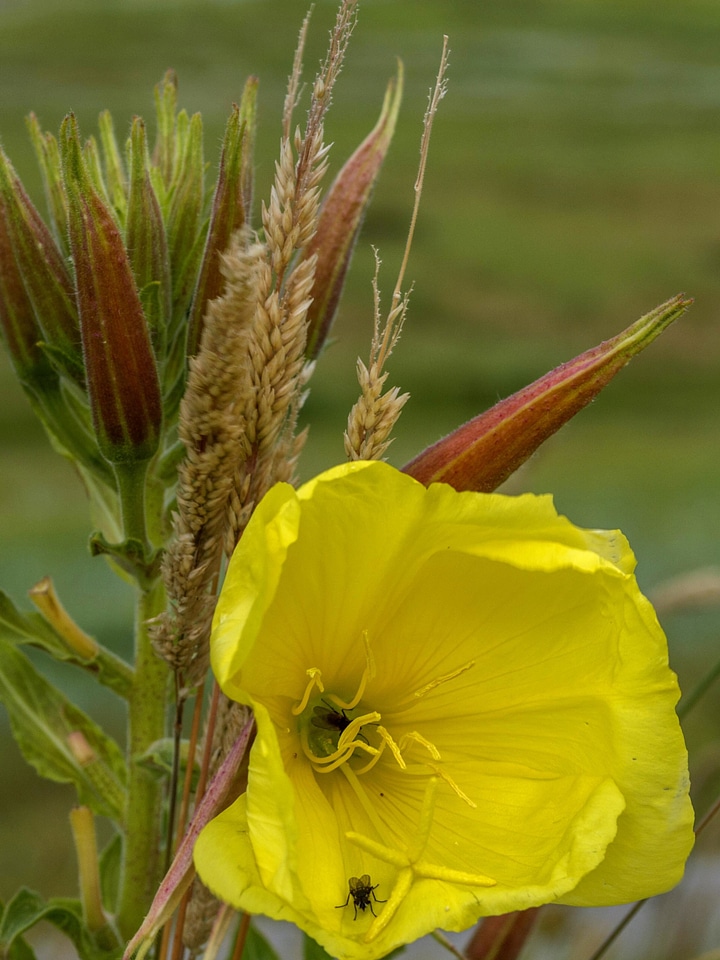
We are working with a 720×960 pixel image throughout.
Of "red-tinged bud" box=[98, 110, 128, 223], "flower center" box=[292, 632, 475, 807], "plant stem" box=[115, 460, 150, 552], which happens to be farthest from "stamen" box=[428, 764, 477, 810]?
"red-tinged bud" box=[98, 110, 128, 223]

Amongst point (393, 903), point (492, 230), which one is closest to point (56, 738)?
point (393, 903)

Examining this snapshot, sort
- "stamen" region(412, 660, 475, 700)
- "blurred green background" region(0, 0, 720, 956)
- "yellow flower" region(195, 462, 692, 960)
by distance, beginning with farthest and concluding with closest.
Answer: "blurred green background" region(0, 0, 720, 956) → "stamen" region(412, 660, 475, 700) → "yellow flower" region(195, 462, 692, 960)

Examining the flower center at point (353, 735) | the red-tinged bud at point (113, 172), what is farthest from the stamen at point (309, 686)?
the red-tinged bud at point (113, 172)

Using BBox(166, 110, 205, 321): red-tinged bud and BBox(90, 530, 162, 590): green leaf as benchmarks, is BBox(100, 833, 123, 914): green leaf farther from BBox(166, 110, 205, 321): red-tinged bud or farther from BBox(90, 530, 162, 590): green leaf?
BBox(166, 110, 205, 321): red-tinged bud

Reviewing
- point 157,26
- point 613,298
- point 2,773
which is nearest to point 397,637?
point 2,773

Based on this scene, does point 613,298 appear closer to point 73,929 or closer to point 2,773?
point 2,773

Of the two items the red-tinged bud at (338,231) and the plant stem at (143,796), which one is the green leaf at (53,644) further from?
the red-tinged bud at (338,231)
